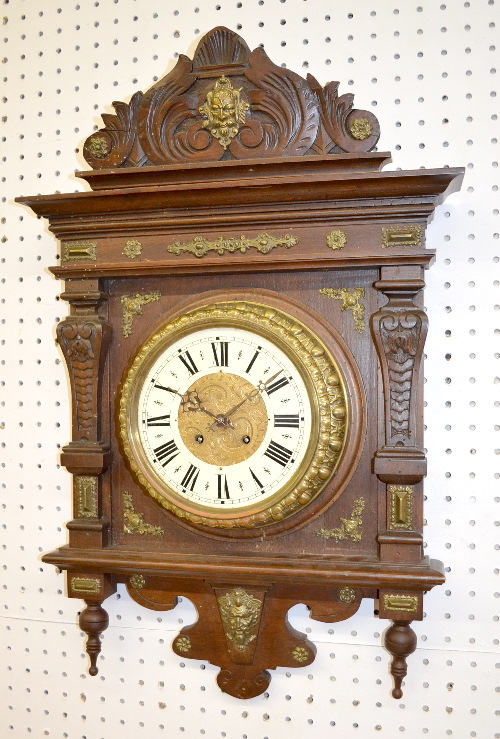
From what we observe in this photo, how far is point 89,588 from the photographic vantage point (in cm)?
153

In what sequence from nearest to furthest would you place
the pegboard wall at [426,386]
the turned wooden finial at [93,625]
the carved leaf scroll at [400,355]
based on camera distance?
the carved leaf scroll at [400,355] → the pegboard wall at [426,386] → the turned wooden finial at [93,625]

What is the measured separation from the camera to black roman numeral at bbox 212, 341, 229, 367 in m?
1.44

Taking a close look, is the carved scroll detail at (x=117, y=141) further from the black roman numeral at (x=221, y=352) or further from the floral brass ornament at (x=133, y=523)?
the floral brass ornament at (x=133, y=523)

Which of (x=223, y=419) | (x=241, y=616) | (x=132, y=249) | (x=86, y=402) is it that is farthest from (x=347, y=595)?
(x=132, y=249)

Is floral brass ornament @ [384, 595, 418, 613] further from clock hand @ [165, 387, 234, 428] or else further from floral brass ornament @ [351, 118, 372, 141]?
floral brass ornament @ [351, 118, 372, 141]

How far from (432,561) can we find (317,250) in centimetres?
70

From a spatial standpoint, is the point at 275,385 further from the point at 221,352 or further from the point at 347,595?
the point at 347,595

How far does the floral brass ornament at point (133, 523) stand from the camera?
59.8 inches

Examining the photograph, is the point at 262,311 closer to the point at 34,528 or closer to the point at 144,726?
the point at 34,528

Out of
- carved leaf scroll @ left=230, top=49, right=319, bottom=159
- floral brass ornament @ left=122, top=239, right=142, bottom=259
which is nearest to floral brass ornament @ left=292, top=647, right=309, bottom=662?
floral brass ornament @ left=122, top=239, right=142, bottom=259

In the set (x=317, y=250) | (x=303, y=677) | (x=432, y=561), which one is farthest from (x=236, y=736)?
(x=317, y=250)

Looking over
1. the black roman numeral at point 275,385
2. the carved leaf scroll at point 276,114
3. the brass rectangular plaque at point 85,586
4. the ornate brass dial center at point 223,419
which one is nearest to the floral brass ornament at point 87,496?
the brass rectangular plaque at point 85,586

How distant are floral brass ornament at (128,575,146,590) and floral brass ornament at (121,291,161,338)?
1.83 feet

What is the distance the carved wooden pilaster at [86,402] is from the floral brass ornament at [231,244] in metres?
0.22
